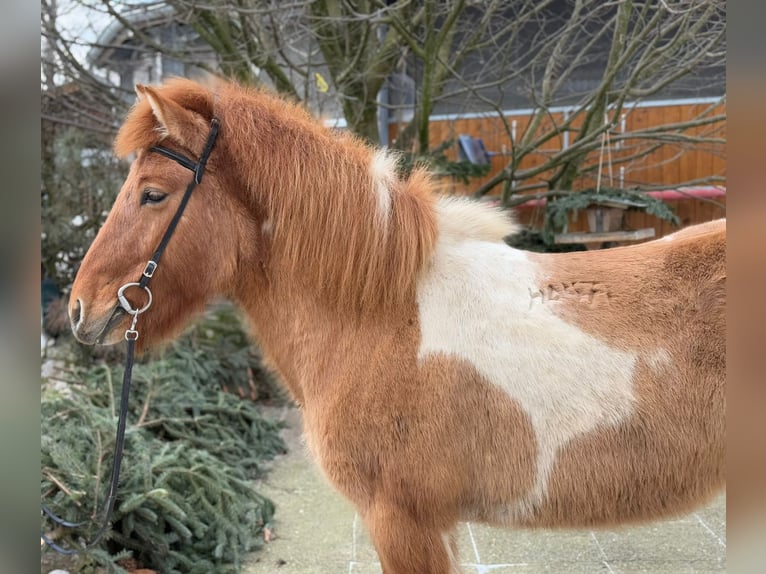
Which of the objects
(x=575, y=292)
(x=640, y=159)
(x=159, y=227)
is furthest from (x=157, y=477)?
(x=640, y=159)

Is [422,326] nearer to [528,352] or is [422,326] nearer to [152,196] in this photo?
[528,352]

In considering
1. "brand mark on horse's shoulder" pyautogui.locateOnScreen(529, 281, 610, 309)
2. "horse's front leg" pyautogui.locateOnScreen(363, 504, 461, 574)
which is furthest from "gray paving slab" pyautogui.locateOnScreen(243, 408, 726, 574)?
"brand mark on horse's shoulder" pyautogui.locateOnScreen(529, 281, 610, 309)

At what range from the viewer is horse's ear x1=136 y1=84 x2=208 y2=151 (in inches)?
61.2

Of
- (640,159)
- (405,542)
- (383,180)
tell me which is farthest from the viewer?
(640,159)

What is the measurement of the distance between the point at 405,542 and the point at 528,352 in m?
0.64

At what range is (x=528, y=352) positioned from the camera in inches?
62.1

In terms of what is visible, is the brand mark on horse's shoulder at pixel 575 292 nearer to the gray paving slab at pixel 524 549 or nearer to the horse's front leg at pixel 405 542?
the horse's front leg at pixel 405 542

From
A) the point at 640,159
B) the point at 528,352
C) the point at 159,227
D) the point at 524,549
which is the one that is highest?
the point at 640,159

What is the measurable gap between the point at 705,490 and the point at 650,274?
2.06ft

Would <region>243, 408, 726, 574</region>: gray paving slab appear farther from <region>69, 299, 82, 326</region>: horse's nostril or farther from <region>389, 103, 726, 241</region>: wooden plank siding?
<region>389, 103, 726, 241</region>: wooden plank siding

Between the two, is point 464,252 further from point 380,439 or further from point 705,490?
point 705,490

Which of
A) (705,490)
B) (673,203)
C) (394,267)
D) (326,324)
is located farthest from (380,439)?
(673,203)

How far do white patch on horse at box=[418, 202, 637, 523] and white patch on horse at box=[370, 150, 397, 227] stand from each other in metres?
0.22
